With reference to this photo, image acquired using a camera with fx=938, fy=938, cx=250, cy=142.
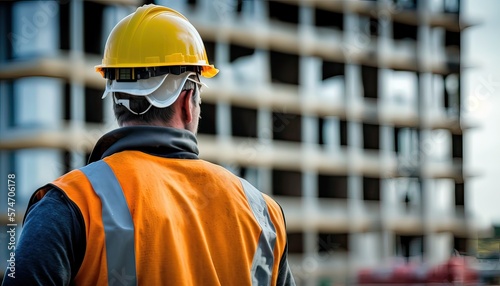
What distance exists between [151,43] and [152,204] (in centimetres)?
47

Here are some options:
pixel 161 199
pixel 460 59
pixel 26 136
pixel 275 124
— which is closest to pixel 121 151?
pixel 161 199

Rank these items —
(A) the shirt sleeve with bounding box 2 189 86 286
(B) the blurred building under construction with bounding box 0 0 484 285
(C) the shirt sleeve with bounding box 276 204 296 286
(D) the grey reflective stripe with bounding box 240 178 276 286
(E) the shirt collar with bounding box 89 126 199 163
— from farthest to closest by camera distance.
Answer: (B) the blurred building under construction with bounding box 0 0 484 285
(C) the shirt sleeve with bounding box 276 204 296 286
(D) the grey reflective stripe with bounding box 240 178 276 286
(E) the shirt collar with bounding box 89 126 199 163
(A) the shirt sleeve with bounding box 2 189 86 286

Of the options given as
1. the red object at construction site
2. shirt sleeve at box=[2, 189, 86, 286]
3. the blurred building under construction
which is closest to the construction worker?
shirt sleeve at box=[2, 189, 86, 286]

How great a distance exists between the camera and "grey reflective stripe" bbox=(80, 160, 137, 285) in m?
2.13

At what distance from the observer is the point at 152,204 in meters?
2.23

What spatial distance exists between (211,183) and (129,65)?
1.21ft

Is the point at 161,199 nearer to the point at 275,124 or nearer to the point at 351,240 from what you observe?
the point at 275,124

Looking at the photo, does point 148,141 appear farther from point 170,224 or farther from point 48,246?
point 48,246

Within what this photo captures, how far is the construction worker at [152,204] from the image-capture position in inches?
82.0

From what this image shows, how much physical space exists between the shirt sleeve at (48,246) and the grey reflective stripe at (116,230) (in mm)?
78

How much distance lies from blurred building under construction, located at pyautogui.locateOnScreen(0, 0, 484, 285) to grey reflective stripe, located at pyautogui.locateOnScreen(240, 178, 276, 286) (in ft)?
101

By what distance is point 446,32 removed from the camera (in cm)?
5288

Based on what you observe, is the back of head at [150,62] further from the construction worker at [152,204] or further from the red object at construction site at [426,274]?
the red object at construction site at [426,274]

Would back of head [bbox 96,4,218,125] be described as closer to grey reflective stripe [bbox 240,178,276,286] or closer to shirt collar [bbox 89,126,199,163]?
shirt collar [bbox 89,126,199,163]
